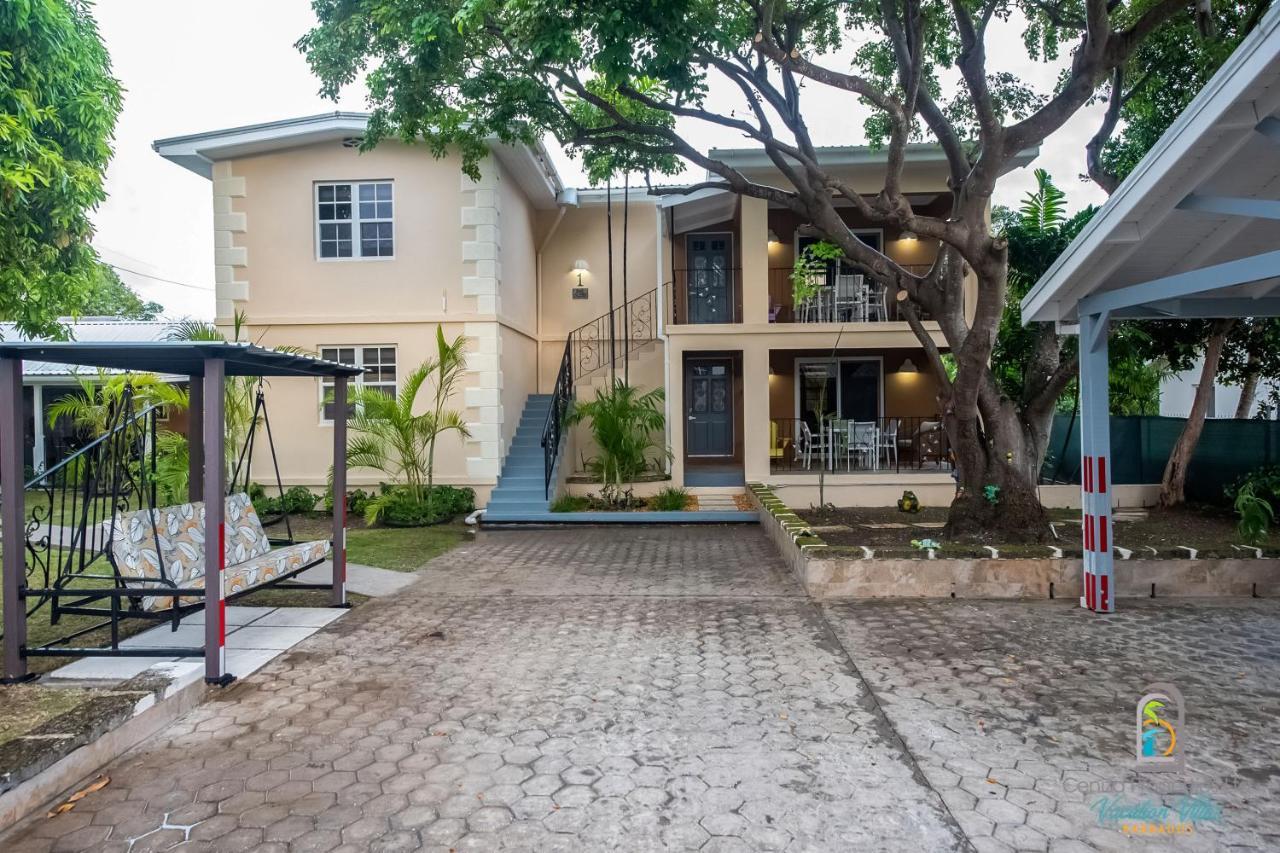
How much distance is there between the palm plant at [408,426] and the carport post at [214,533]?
19.9ft

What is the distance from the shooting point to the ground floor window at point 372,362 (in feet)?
41.1

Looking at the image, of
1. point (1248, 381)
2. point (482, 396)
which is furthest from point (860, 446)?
point (482, 396)

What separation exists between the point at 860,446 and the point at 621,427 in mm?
4186

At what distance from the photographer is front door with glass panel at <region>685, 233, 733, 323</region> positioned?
15633mm

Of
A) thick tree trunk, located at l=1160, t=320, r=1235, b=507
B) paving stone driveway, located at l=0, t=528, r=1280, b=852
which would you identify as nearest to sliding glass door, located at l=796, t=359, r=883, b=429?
thick tree trunk, located at l=1160, t=320, r=1235, b=507

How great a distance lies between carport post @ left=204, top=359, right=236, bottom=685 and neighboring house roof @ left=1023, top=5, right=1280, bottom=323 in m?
6.27

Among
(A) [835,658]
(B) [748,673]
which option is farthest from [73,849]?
(A) [835,658]

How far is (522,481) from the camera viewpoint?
1242 centimetres

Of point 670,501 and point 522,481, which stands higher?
point 522,481

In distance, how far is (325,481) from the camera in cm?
1244

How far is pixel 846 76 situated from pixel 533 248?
8.46m

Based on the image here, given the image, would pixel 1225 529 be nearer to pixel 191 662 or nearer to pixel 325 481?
pixel 191 662

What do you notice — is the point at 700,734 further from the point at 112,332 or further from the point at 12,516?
the point at 112,332

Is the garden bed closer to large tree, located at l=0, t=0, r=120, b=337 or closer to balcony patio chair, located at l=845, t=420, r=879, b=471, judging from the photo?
balcony patio chair, located at l=845, t=420, r=879, b=471
